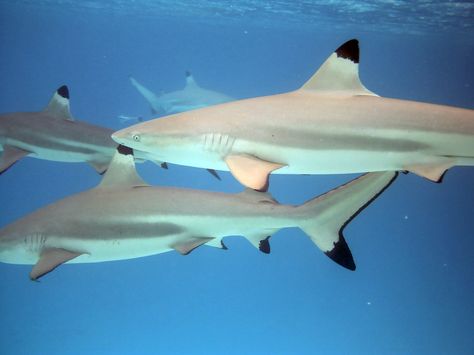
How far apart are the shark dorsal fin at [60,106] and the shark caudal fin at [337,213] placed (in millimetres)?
4812

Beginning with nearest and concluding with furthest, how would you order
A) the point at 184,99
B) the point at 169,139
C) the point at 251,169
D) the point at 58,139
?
the point at 251,169 < the point at 169,139 < the point at 58,139 < the point at 184,99

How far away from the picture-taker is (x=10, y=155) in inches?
289

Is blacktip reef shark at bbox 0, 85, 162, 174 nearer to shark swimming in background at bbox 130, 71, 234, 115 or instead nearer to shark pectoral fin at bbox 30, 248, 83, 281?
shark pectoral fin at bbox 30, 248, 83, 281

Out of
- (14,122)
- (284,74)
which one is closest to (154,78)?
(284,74)

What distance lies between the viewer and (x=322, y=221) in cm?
440

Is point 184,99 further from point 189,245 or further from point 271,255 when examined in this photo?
point 189,245

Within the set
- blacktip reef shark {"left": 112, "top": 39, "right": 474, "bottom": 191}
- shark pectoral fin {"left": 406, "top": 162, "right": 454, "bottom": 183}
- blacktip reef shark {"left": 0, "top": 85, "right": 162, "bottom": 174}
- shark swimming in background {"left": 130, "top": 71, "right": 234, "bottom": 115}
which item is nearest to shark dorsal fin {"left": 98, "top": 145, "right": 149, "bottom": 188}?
blacktip reef shark {"left": 112, "top": 39, "right": 474, "bottom": 191}

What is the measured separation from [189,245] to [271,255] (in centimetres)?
1510

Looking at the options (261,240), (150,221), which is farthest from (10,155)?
(261,240)

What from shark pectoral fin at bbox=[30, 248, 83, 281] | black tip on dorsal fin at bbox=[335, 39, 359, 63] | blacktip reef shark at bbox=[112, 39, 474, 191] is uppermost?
black tip on dorsal fin at bbox=[335, 39, 359, 63]

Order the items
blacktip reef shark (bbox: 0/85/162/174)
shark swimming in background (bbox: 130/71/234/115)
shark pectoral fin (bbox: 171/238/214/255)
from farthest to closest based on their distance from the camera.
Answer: shark swimming in background (bbox: 130/71/234/115) < blacktip reef shark (bbox: 0/85/162/174) < shark pectoral fin (bbox: 171/238/214/255)

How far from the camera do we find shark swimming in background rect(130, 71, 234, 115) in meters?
15.0

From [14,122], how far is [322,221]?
559 cm

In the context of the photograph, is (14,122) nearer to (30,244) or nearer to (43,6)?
(30,244)
